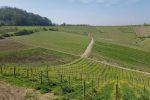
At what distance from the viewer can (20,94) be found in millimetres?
27703

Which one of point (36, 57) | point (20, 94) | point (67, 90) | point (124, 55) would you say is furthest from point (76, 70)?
point (20, 94)

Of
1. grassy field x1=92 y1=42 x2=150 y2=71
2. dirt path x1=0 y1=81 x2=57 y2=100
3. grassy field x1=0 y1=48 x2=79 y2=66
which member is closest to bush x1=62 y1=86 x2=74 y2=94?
dirt path x1=0 y1=81 x2=57 y2=100

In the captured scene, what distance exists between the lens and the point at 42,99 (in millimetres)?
26266

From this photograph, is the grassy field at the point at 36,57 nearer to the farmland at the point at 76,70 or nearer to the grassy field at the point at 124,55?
the farmland at the point at 76,70

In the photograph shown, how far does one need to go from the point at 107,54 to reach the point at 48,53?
24020 mm

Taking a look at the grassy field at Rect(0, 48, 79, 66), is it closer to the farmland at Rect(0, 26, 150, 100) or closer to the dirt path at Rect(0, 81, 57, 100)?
the farmland at Rect(0, 26, 150, 100)

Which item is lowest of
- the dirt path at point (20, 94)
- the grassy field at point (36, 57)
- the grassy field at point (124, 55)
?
the grassy field at point (124, 55)

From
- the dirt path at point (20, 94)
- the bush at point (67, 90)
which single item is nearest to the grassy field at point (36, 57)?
the dirt path at point (20, 94)

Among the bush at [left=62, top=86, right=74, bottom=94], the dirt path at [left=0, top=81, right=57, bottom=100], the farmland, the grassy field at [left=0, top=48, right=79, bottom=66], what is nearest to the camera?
the dirt path at [left=0, top=81, right=57, bottom=100]

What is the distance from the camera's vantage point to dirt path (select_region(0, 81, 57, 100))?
2641 cm

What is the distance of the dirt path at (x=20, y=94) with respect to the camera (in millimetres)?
26406

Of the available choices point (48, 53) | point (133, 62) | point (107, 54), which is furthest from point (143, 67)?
point (48, 53)

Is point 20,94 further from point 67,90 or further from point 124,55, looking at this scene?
point 124,55

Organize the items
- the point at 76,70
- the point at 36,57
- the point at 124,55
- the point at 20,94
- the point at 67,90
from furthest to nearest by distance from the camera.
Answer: the point at 124,55 < the point at 36,57 < the point at 76,70 < the point at 67,90 < the point at 20,94
